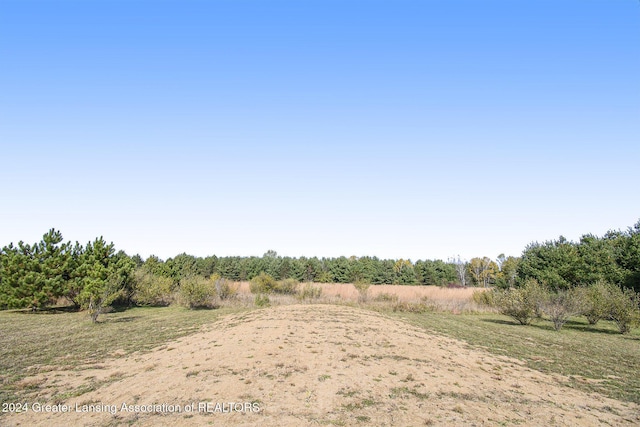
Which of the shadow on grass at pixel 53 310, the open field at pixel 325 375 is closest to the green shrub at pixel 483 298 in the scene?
the open field at pixel 325 375

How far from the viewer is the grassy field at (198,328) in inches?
359

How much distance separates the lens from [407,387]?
8078 millimetres

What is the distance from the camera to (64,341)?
13.3 metres

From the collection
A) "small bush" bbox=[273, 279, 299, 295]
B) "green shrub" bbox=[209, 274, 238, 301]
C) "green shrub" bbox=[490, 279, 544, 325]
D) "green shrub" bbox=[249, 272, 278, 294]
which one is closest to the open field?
"green shrub" bbox=[490, 279, 544, 325]

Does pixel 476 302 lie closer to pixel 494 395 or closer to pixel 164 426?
pixel 494 395

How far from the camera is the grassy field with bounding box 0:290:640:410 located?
29.9 ft

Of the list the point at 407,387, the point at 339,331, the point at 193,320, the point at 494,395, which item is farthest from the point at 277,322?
the point at 494,395

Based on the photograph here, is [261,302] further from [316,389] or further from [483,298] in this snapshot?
[316,389]

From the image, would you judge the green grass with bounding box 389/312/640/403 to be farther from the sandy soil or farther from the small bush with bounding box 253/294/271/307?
the small bush with bounding box 253/294/271/307

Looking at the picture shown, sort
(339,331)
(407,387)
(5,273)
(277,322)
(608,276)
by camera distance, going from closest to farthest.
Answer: (407,387)
(339,331)
(277,322)
(5,273)
(608,276)

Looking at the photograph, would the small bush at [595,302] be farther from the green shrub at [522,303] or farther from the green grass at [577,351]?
the green shrub at [522,303]

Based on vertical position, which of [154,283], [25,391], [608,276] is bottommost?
[25,391]

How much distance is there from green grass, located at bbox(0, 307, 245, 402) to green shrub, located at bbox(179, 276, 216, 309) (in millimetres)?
7430

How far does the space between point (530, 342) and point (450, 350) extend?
5306 mm
